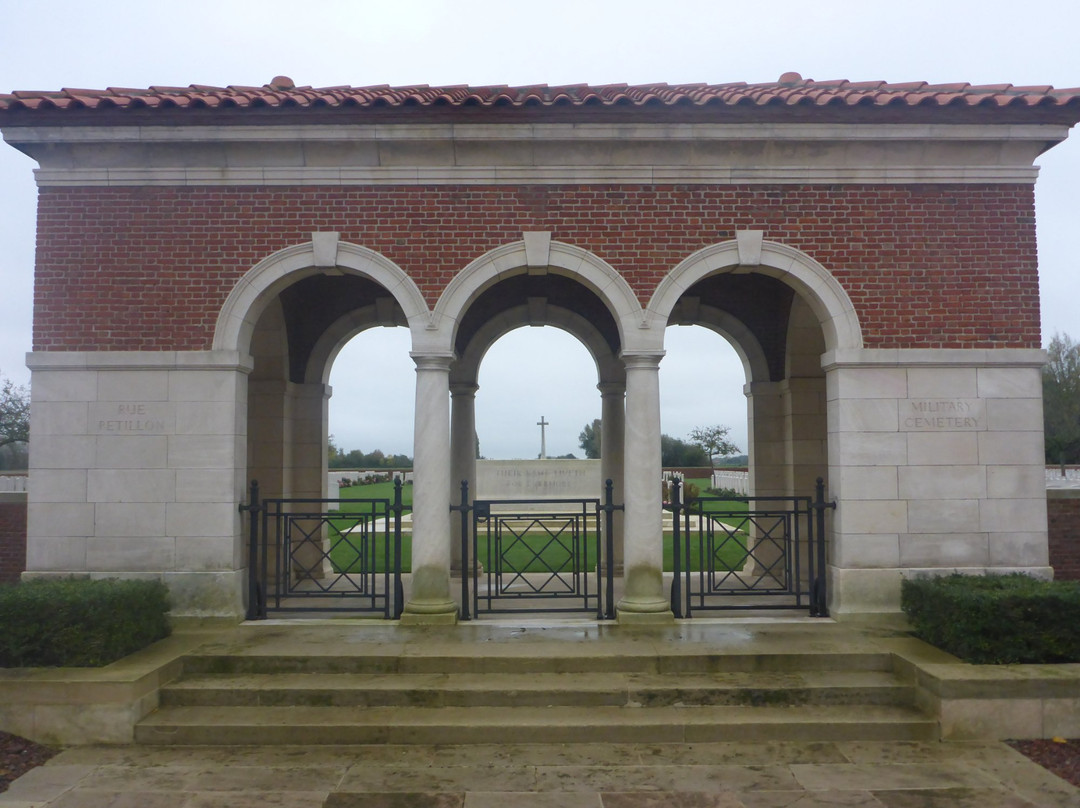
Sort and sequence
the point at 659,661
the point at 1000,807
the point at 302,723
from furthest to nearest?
the point at 659,661 < the point at 302,723 < the point at 1000,807

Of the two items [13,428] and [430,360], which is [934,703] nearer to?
[430,360]

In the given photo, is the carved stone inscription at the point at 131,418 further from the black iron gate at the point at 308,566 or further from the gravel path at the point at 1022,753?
the gravel path at the point at 1022,753

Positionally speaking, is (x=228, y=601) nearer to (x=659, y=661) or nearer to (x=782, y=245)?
(x=659, y=661)

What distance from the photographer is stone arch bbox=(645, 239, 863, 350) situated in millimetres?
7695

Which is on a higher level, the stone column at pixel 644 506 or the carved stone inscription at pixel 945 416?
the carved stone inscription at pixel 945 416

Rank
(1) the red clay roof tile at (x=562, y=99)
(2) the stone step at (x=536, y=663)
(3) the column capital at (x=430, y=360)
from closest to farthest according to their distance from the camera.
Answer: (2) the stone step at (x=536, y=663) → (1) the red clay roof tile at (x=562, y=99) → (3) the column capital at (x=430, y=360)

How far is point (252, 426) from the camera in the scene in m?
10.2

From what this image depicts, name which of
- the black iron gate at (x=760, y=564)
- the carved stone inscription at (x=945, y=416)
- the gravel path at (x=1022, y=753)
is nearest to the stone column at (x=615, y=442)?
the black iron gate at (x=760, y=564)

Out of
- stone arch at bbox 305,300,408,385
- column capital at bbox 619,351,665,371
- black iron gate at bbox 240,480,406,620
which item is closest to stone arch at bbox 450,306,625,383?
stone arch at bbox 305,300,408,385

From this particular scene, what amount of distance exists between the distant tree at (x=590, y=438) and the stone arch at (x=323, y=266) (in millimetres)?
41887

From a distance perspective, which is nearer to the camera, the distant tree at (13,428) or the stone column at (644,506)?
the stone column at (644,506)

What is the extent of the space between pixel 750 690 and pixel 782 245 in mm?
4352

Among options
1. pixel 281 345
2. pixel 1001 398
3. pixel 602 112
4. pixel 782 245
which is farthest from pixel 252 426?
pixel 1001 398

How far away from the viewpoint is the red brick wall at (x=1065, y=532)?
29.9 ft
